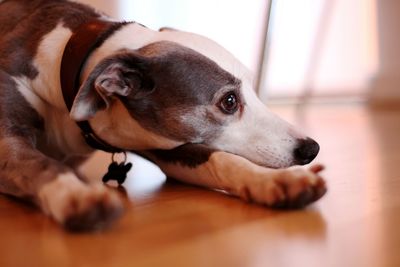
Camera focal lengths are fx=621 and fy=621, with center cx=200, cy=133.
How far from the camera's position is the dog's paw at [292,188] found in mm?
1176

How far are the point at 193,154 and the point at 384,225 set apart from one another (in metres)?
0.47

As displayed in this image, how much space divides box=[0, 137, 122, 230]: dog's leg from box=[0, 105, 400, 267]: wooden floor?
27 mm

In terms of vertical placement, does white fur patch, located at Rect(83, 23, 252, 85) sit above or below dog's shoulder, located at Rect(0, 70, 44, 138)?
above

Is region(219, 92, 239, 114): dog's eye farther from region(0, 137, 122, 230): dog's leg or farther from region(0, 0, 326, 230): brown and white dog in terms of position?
region(0, 137, 122, 230): dog's leg

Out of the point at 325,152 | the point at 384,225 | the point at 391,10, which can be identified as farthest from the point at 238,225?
the point at 391,10

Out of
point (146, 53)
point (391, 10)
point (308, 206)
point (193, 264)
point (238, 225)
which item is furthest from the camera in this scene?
point (391, 10)

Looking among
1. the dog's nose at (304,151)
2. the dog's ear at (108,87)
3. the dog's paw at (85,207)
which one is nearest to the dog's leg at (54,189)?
the dog's paw at (85,207)

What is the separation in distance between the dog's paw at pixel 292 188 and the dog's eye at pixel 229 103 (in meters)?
0.25

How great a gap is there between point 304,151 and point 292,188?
27cm

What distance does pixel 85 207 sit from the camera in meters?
0.97

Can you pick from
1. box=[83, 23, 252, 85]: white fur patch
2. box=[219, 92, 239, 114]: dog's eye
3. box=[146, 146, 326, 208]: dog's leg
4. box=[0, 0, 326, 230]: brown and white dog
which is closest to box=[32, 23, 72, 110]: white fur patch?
box=[0, 0, 326, 230]: brown and white dog

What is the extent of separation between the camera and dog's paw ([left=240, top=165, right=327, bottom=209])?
3.86ft

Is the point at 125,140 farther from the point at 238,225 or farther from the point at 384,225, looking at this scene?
the point at 384,225

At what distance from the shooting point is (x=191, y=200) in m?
1.33
